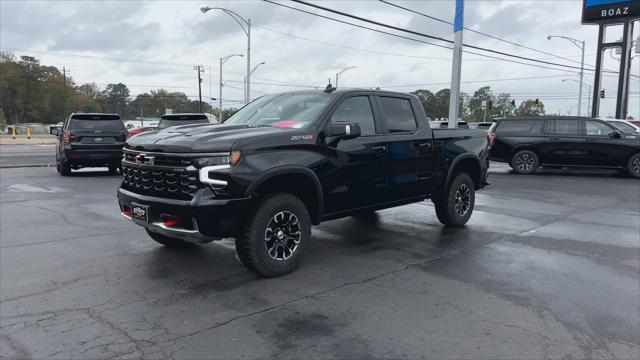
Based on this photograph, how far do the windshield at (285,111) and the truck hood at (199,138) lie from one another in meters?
0.29

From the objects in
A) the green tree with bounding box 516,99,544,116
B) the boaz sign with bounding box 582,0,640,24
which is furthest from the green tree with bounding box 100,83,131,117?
the boaz sign with bounding box 582,0,640,24

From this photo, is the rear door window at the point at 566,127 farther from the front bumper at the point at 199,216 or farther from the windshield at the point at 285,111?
the front bumper at the point at 199,216

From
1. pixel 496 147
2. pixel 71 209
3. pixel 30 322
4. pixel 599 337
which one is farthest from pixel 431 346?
pixel 496 147

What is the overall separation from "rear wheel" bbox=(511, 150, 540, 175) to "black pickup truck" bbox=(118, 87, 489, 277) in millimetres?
10589

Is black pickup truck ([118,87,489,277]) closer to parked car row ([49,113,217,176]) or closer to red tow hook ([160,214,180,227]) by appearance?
red tow hook ([160,214,180,227])

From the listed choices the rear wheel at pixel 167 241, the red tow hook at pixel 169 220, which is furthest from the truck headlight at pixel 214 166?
the rear wheel at pixel 167 241

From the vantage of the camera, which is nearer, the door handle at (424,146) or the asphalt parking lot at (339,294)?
the asphalt parking lot at (339,294)

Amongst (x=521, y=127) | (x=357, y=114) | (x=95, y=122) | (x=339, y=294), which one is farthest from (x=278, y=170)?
(x=521, y=127)

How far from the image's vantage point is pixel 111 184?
40.7ft

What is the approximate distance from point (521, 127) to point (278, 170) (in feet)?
44.7

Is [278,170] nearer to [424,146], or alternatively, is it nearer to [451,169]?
[424,146]

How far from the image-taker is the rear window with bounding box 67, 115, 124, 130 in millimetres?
13805

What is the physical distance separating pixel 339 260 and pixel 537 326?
Result: 2338mm

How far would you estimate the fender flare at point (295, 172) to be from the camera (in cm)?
459
